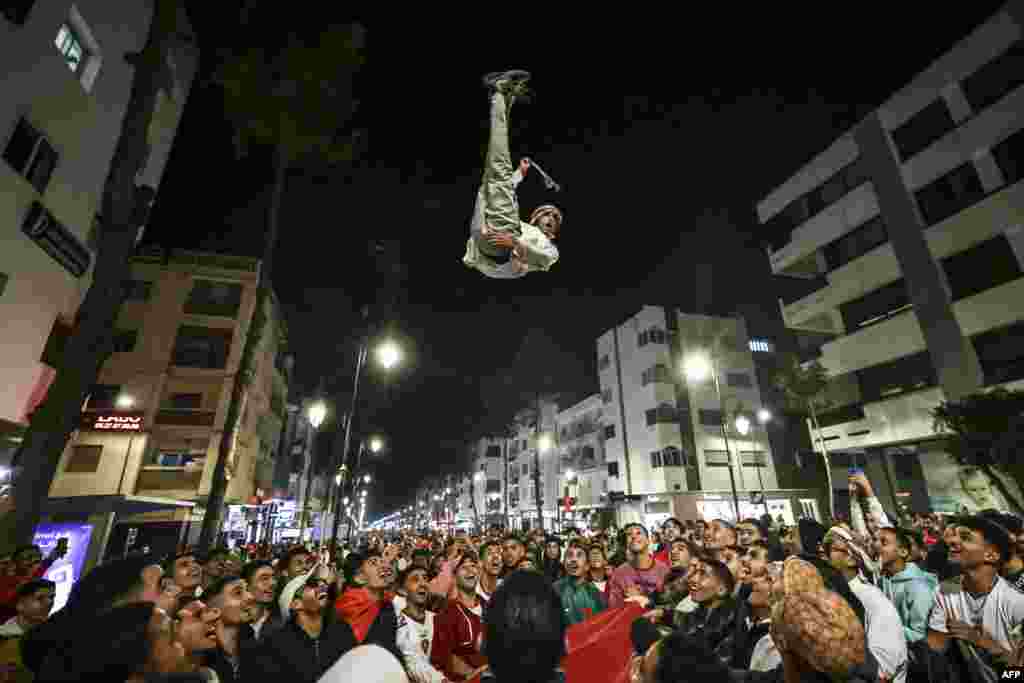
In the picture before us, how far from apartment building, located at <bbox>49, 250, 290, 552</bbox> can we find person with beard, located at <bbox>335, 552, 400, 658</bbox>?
2293 centimetres

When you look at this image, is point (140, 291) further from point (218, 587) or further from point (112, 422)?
point (218, 587)

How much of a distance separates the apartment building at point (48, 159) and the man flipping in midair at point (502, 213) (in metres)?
13.6

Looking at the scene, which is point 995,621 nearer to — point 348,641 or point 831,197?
point 348,641

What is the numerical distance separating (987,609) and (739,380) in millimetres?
44048

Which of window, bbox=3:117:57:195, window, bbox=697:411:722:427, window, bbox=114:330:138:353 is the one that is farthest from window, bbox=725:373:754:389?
window, bbox=114:330:138:353

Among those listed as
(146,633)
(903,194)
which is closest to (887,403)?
(903,194)

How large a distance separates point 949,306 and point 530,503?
174ft

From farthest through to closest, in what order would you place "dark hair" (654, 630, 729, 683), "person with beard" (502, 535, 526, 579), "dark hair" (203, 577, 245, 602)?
"person with beard" (502, 535, 526, 579) → "dark hair" (203, 577, 245, 602) → "dark hair" (654, 630, 729, 683)

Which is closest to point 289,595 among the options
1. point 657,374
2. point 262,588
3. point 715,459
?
point 262,588

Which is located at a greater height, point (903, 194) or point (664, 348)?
point (903, 194)

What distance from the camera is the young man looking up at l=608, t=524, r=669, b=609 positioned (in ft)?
22.5

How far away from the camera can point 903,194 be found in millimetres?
25906

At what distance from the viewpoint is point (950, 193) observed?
23.9 m

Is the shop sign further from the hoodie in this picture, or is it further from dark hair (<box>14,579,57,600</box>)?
the hoodie
